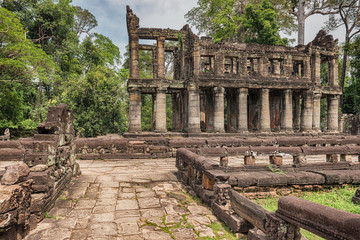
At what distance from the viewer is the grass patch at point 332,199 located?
15.1 ft

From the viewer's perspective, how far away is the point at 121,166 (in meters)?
8.62

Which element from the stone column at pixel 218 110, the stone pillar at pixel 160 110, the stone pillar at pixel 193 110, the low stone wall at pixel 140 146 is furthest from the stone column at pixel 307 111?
the stone pillar at pixel 160 110

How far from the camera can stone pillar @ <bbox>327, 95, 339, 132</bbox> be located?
2039 centimetres

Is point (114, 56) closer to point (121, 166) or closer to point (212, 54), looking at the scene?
point (212, 54)

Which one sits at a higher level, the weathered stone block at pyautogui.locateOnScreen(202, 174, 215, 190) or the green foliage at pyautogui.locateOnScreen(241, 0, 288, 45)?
the green foliage at pyautogui.locateOnScreen(241, 0, 288, 45)

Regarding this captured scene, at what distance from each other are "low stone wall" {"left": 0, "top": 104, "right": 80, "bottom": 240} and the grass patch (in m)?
4.32

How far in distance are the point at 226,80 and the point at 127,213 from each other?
13965mm

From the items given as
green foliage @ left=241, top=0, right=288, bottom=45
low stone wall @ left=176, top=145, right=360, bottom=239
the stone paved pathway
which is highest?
green foliage @ left=241, top=0, right=288, bottom=45

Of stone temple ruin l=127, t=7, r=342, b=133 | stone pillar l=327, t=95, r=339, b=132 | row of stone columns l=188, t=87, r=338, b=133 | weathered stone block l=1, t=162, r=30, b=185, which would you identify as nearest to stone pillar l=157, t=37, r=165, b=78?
stone temple ruin l=127, t=7, r=342, b=133

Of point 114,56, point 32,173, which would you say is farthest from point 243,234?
point 114,56

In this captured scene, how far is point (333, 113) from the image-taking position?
20750mm

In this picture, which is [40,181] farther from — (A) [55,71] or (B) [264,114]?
(A) [55,71]

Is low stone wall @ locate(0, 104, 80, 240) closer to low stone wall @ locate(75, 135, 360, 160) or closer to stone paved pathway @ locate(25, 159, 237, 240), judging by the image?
stone paved pathway @ locate(25, 159, 237, 240)

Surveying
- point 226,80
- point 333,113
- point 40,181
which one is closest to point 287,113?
point 226,80
